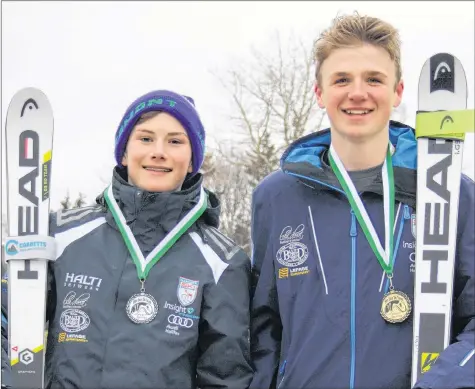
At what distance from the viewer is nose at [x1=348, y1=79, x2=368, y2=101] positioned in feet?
11.0

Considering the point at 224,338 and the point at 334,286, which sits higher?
the point at 334,286

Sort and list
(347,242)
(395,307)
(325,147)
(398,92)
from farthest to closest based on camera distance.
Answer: (325,147)
(398,92)
(347,242)
(395,307)

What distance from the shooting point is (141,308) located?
3387mm

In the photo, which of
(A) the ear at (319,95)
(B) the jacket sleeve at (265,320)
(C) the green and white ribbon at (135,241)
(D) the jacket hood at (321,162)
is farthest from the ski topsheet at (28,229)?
(A) the ear at (319,95)

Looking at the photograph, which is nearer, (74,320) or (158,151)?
(74,320)

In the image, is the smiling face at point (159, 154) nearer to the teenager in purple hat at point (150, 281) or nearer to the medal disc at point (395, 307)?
the teenager in purple hat at point (150, 281)

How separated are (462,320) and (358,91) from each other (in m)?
1.18

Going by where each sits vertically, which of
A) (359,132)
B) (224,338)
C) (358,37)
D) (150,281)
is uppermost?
(358,37)

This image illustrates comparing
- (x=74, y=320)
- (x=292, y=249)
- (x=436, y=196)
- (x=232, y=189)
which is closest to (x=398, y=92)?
(x=436, y=196)

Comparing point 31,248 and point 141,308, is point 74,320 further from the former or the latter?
point 31,248

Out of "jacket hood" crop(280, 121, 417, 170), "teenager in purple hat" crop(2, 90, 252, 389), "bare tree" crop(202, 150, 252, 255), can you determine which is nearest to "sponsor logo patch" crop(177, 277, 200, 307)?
"teenager in purple hat" crop(2, 90, 252, 389)

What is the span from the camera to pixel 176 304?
3.44 metres

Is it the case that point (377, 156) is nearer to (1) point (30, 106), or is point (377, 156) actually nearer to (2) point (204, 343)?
(2) point (204, 343)

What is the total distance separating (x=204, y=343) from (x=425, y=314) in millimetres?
1078
